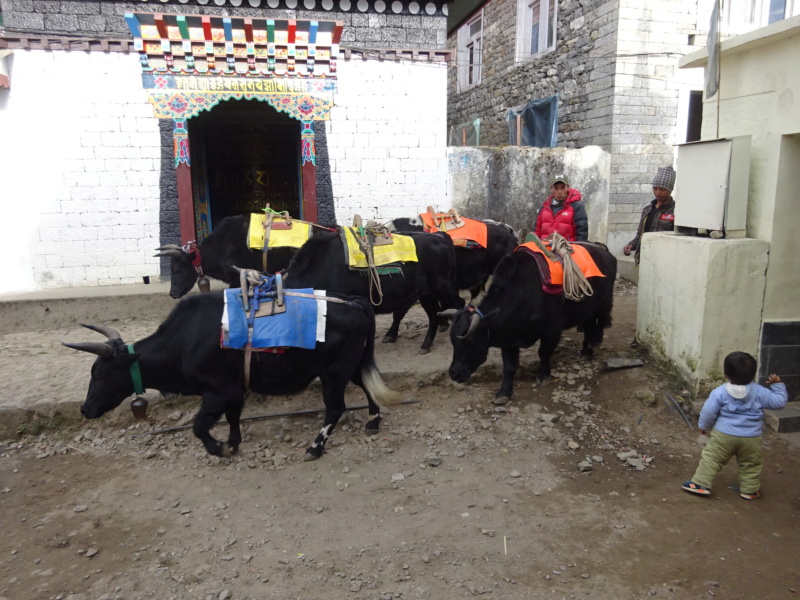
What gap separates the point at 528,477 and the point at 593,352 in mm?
1908

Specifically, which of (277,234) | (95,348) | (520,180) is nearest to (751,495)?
(95,348)

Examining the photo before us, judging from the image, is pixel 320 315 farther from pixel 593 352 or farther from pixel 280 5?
pixel 280 5

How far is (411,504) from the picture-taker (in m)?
3.44

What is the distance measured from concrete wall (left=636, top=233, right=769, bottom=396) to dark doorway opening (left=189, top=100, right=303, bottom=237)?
6871 millimetres

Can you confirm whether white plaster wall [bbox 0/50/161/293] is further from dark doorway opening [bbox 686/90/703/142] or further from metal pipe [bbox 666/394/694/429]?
dark doorway opening [bbox 686/90/703/142]

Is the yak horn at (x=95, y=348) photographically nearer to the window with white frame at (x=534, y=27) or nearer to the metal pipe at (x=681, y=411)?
the metal pipe at (x=681, y=411)

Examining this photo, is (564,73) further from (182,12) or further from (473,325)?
(473,325)

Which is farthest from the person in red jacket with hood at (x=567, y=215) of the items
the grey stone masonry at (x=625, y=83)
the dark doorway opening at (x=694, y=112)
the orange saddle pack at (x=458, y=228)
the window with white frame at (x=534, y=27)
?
the window with white frame at (x=534, y=27)

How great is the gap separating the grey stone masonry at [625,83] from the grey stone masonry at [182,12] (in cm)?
224

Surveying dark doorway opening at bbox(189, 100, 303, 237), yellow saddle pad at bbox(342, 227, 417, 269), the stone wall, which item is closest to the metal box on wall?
yellow saddle pad at bbox(342, 227, 417, 269)

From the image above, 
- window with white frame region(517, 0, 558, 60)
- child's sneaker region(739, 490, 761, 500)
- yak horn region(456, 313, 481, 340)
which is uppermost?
window with white frame region(517, 0, 558, 60)

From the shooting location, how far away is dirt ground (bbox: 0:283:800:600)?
2768mm

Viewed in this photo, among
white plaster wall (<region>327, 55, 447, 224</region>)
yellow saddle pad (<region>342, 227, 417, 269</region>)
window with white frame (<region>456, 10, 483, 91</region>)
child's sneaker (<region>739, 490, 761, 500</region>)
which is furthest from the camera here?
window with white frame (<region>456, 10, 483, 91</region>)

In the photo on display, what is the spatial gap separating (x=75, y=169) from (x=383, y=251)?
453cm
